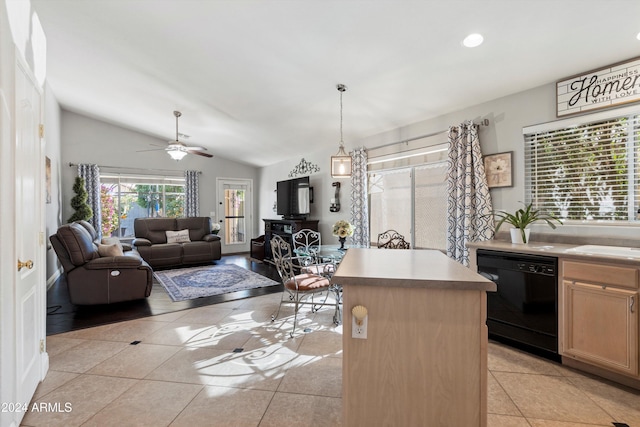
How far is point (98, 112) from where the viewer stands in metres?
6.39

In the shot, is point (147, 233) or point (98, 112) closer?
point (98, 112)

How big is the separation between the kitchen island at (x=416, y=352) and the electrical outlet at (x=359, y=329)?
0.02 metres

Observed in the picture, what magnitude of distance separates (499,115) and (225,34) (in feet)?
10.0

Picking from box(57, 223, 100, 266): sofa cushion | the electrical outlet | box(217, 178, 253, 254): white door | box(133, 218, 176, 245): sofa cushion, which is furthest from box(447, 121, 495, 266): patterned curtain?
box(217, 178, 253, 254): white door

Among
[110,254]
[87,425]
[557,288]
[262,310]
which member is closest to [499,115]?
[557,288]

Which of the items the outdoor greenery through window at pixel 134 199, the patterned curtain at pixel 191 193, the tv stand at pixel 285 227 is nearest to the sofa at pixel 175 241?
the patterned curtain at pixel 191 193

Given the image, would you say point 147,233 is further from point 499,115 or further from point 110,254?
point 499,115

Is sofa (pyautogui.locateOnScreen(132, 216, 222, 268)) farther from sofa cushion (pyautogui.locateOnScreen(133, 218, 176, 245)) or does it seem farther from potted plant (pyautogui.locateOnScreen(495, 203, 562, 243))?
potted plant (pyautogui.locateOnScreen(495, 203, 562, 243))

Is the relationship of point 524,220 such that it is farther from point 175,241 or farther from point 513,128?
point 175,241

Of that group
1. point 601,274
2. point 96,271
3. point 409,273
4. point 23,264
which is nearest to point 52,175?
point 96,271

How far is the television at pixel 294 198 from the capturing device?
629cm

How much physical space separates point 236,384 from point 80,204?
6265 mm

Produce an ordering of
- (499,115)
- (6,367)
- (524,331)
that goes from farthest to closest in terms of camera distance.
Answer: (499,115) → (524,331) → (6,367)

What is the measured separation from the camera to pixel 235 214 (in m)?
8.88
